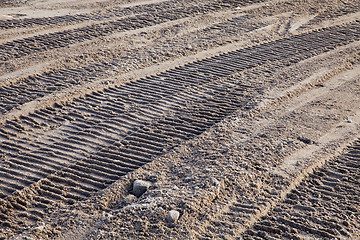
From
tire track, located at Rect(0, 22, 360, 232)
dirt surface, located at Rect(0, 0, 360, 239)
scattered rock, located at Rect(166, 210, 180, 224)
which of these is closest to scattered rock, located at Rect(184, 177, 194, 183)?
dirt surface, located at Rect(0, 0, 360, 239)

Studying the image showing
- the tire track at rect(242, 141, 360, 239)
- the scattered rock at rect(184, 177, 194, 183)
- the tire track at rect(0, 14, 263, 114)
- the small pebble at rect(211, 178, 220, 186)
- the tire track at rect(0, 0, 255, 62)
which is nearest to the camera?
the tire track at rect(242, 141, 360, 239)

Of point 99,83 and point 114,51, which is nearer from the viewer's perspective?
point 99,83

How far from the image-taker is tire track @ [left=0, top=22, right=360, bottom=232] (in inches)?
212

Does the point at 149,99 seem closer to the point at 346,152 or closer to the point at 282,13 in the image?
the point at 346,152

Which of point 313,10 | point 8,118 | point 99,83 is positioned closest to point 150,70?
point 99,83

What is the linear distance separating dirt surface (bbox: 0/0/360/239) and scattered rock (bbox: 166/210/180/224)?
0.08ft

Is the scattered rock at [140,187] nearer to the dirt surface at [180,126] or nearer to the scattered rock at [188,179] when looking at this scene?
the dirt surface at [180,126]

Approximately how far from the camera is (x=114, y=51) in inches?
378

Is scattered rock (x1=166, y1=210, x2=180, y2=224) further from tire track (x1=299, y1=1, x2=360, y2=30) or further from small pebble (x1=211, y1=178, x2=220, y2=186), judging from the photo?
tire track (x1=299, y1=1, x2=360, y2=30)

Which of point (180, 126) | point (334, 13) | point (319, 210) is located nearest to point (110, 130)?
point (180, 126)

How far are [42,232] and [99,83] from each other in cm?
403

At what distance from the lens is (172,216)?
462cm

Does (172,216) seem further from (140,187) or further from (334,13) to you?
(334,13)

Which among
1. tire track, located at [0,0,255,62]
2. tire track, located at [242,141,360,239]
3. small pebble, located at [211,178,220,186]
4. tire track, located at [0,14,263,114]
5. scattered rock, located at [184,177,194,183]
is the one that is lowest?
tire track, located at [242,141,360,239]
